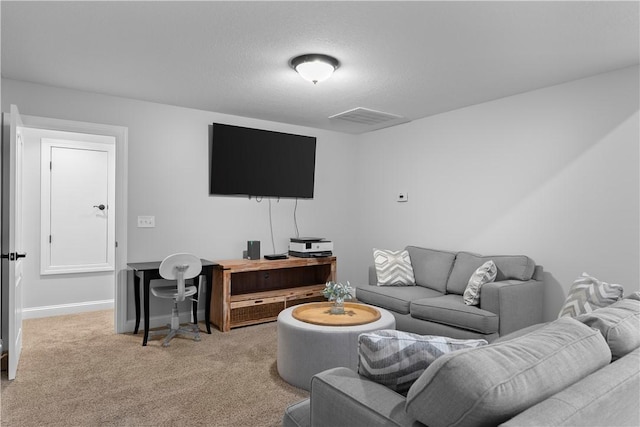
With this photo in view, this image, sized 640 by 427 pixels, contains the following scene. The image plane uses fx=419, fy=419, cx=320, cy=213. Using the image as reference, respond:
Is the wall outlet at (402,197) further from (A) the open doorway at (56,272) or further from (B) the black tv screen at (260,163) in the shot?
(A) the open doorway at (56,272)

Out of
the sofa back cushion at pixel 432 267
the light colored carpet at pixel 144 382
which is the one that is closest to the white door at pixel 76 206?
the light colored carpet at pixel 144 382

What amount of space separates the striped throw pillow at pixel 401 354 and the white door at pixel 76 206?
194 inches

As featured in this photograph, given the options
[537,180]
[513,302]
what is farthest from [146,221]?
[537,180]

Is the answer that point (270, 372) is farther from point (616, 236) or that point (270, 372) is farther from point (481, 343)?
point (616, 236)

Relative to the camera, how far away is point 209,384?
299 cm

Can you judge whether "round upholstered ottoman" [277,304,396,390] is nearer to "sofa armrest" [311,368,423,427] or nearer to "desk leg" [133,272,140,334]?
"sofa armrest" [311,368,423,427]

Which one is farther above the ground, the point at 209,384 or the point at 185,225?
the point at 185,225

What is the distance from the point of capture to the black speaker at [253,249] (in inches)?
190

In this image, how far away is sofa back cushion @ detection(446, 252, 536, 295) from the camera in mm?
3822

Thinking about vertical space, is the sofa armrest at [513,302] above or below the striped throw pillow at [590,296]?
below

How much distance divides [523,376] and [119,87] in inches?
159

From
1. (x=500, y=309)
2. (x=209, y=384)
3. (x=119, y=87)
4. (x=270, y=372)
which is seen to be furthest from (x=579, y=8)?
(x=119, y=87)

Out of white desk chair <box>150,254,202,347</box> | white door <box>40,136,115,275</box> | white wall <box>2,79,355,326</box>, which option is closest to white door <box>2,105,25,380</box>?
white wall <box>2,79,355,326</box>

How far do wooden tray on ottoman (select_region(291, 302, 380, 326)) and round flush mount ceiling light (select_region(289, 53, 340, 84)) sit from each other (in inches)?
72.4
